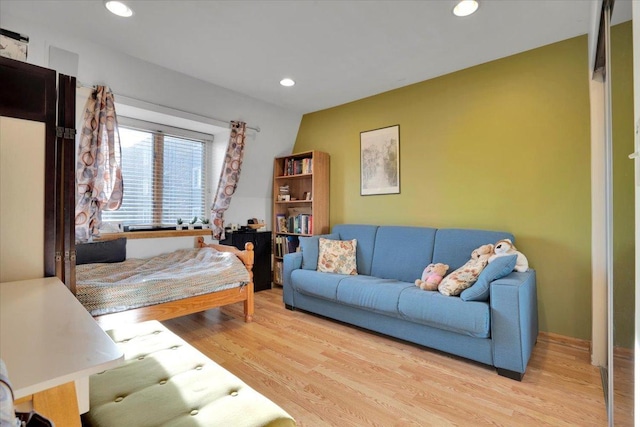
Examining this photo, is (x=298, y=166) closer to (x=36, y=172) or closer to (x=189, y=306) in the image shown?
(x=189, y=306)

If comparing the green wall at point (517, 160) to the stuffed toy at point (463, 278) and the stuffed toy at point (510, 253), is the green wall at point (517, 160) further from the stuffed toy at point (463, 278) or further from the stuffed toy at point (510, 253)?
the stuffed toy at point (463, 278)

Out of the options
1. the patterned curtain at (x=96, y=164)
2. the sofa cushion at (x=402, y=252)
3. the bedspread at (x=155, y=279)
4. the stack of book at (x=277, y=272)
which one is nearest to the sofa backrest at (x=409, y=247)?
the sofa cushion at (x=402, y=252)

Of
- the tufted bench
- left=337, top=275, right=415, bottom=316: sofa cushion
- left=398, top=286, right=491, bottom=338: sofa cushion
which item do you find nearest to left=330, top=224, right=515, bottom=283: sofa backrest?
left=337, top=275, right=415, bottom=316: sofa cushion

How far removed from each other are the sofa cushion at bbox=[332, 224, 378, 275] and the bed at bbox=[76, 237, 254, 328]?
45.9 inches

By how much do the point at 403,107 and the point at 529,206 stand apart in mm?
1609

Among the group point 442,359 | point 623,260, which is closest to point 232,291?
point 442,359

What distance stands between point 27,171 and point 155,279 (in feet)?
4.41

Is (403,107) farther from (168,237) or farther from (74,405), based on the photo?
(74,405)

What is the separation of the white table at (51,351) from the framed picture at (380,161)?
3048 mm

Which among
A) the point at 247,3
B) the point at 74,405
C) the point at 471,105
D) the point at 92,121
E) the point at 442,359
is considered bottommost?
the point at 442,359

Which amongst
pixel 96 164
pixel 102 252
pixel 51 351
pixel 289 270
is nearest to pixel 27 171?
pixel 51 351

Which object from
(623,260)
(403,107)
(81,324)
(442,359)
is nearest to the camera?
(81,324)

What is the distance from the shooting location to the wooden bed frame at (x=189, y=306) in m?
2.28

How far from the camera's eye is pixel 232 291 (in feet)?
9.61
